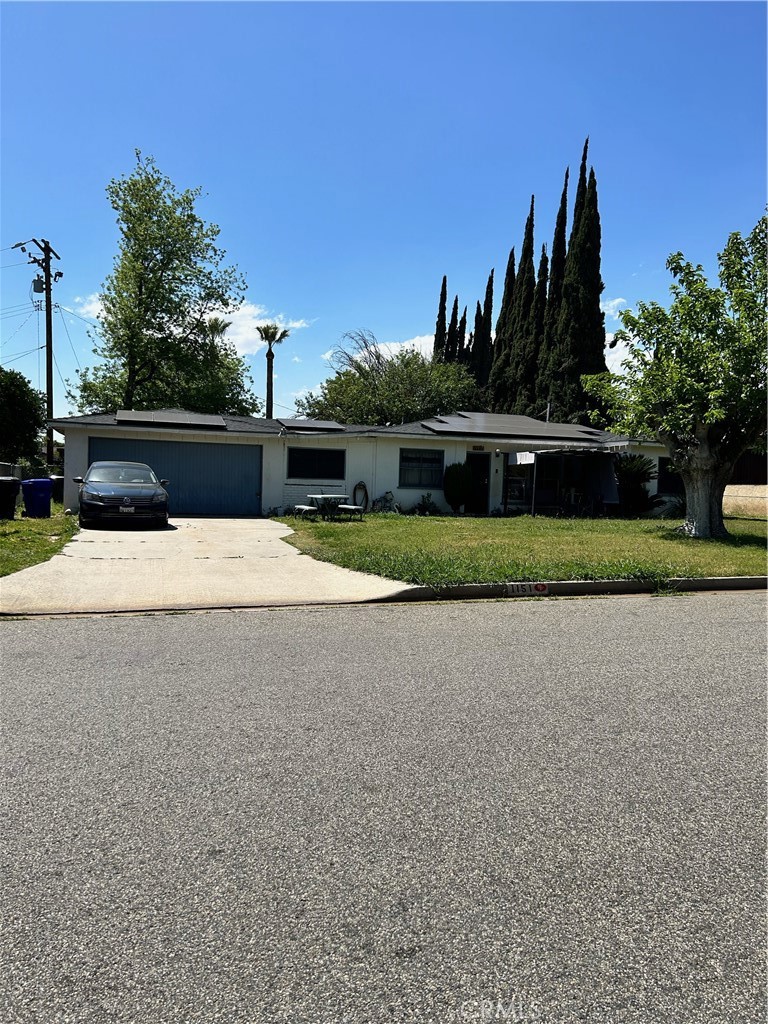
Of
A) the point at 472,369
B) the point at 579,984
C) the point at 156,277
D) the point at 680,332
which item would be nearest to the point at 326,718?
the point at 579,984

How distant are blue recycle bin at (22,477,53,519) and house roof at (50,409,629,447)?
2.84m

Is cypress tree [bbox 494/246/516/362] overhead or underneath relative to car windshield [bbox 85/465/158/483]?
overhead

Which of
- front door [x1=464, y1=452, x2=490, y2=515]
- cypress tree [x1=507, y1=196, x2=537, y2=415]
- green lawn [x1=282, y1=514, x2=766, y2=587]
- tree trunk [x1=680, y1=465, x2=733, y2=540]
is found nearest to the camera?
green lawn [x1=282, y1=514, x2=766, y2=587]

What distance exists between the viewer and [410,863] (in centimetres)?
249

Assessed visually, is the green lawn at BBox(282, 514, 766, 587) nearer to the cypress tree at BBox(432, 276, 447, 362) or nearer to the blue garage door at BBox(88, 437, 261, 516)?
the blue garage door at BBox(88, 437, 261, 516)

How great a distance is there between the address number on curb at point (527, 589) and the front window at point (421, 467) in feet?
42.2

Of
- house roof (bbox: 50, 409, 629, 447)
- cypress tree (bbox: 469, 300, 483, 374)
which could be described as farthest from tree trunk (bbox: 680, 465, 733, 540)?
cypress tree (bbox: 469, 300, 483, 374)

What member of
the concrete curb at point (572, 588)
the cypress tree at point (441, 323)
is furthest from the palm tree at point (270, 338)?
the concrete curb at point (572, 588)

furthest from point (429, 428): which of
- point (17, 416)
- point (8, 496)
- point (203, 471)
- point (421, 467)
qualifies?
point (17, 416)

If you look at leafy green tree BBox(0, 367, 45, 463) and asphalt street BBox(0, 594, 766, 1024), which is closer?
asphalt street BBox(0, 594, 766, 1024)

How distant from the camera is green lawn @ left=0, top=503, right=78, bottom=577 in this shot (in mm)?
9492

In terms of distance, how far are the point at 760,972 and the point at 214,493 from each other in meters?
19.2

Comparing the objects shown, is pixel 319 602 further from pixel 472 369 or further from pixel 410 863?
pixel 472 369

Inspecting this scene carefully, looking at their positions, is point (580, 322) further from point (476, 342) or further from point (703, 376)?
point (703, 376)
